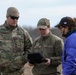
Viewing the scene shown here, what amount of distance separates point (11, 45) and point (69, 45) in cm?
202

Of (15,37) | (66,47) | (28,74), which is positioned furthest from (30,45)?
(28,74)

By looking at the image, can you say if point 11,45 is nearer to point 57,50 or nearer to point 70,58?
point 57,50

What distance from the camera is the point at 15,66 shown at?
8.01 m

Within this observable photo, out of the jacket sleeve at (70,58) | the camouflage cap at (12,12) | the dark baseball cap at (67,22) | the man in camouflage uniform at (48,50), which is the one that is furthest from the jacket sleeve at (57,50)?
the jacket sleeve at (70,58)

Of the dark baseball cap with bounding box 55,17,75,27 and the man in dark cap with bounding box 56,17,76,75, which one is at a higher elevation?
the dark baseball cap with bounding box 55,17,75,27

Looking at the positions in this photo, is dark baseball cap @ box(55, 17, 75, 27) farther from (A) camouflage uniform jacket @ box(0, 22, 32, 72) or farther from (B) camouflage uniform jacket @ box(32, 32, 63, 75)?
(A) camouflage uniform jacket @ box(0, 22, 32, 72)

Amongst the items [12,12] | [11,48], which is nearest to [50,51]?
[11,48]

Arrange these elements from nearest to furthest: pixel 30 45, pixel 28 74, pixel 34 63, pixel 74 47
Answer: pixel 74 47, pixel 34 63, pixel 30 45, pixel 28 74

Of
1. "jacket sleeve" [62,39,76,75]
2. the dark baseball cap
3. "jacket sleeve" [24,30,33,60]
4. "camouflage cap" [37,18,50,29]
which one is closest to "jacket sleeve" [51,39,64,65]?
"camouflage cap" [37,18,50,29]

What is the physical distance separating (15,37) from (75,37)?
81.3 inches

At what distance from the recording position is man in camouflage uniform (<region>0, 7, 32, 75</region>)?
26.1ft

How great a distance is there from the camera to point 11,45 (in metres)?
7.97

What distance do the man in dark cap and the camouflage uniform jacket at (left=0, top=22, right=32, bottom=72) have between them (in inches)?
62.5

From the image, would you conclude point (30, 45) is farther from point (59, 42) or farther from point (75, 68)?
point (75, 68)
